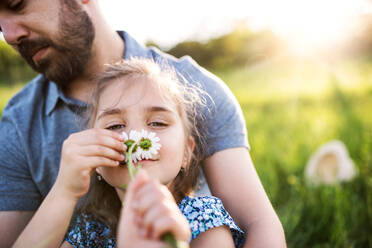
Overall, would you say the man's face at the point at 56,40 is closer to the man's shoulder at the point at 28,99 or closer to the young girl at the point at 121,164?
the man's shoulder at the point at 28,99

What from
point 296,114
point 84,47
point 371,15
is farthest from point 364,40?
point 84,47

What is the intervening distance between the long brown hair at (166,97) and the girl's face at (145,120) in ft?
0.21

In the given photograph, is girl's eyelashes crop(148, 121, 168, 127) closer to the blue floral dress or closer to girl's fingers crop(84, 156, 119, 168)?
girl's fingers crop(84, 156, 119, 168)

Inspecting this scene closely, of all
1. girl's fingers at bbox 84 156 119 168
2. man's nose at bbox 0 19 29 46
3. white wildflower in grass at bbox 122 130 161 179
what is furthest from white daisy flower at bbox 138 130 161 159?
man's nose at bbox 0 19 29 46

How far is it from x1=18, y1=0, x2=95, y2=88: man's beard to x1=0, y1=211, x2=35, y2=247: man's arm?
0.83m

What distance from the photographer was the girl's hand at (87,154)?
1.36 metres

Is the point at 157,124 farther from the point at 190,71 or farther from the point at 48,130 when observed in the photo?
the point at 48,130

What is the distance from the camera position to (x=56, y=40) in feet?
6.89

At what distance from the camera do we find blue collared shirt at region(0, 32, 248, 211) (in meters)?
2.00

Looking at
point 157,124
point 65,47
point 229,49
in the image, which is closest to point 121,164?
point 157,124

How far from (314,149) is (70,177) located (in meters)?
2.97

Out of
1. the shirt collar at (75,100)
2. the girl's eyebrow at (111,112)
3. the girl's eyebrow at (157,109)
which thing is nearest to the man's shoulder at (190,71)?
the shirt collar at (75,100)

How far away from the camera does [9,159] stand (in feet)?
6.87

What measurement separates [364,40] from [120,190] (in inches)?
313
